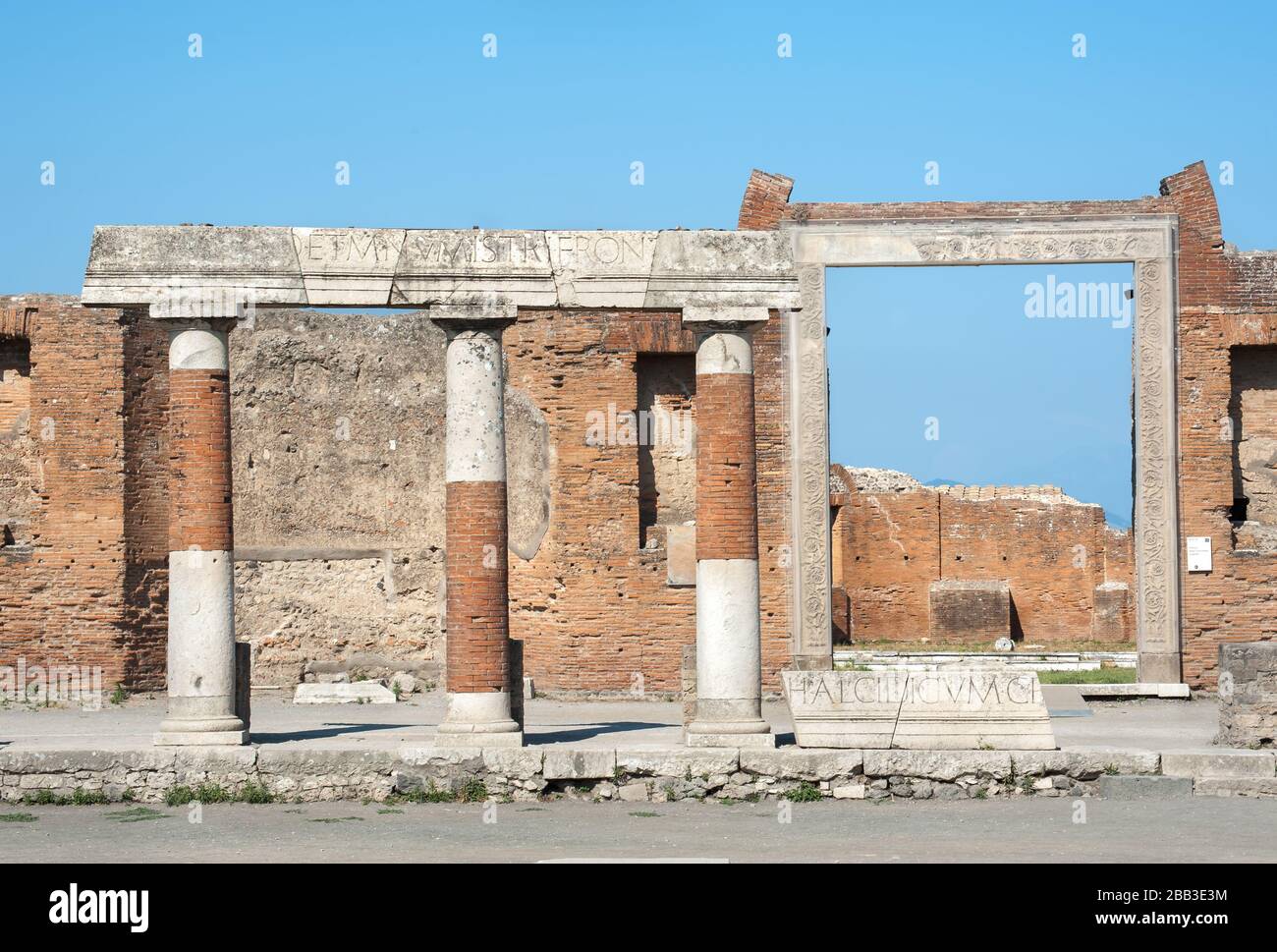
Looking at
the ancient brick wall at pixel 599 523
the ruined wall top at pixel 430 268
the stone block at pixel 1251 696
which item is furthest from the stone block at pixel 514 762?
the ancient brick wall at pixel 599 523

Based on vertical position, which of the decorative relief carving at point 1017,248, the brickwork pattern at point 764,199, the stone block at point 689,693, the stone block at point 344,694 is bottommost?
the stone block at point 344,694

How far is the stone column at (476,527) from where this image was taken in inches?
474

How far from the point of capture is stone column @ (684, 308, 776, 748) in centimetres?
1221

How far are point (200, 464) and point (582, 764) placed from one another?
350 cm

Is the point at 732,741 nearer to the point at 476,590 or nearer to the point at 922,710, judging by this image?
the point at 922,710

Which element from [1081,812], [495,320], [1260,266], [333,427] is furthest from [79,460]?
[1260,266]

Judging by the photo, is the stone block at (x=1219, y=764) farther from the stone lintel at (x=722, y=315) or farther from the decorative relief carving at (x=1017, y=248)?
the decorative relief carving at (x=1017, y=248)

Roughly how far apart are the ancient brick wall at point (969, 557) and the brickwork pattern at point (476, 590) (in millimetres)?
18459

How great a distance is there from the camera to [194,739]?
465 inches

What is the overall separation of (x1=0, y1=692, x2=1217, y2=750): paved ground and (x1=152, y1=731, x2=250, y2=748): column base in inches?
10.9

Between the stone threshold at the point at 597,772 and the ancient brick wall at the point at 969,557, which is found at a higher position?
the ancient brick wall at the point at 969,557

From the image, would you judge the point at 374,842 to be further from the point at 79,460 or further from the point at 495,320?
the point at 79,460

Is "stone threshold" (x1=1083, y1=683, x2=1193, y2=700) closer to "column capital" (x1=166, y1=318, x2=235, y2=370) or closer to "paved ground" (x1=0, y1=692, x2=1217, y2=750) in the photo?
"paved ground" (x1=0, y1=692, x2=1217, y2=750)
